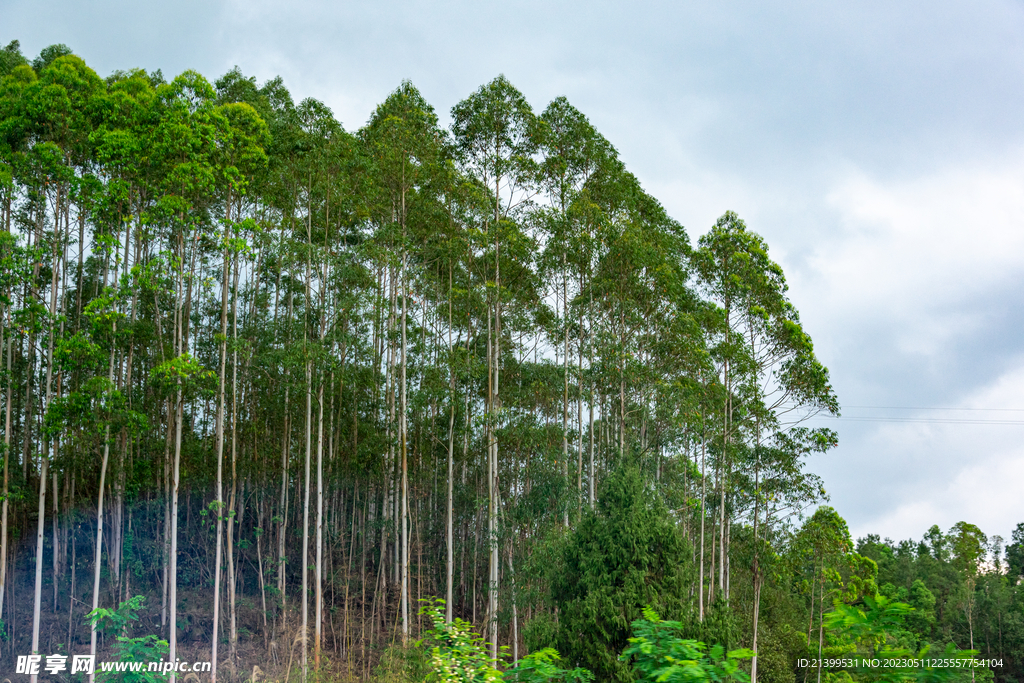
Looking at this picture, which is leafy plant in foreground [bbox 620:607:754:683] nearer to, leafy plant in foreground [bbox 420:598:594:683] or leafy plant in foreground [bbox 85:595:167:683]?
leafy plant in foreground [bbox 420:598:594:683]

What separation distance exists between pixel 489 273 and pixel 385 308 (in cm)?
298

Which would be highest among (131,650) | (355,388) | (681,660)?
(355,388)

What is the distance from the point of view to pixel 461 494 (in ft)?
59.2

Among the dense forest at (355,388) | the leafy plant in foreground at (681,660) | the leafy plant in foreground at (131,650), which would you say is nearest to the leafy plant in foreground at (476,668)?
the leafy plant in foreground at (681,660)

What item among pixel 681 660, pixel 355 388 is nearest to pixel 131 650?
pixel 355 388

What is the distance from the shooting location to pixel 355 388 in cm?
1655

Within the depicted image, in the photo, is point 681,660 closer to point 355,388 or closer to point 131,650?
point 131,650

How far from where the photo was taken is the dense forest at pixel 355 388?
11180 millimetres

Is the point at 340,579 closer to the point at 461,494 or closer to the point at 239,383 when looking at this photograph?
the point at 461,494

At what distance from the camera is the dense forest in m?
11.2

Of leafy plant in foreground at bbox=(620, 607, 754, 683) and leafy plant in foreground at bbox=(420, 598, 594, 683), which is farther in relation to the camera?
leafy plant in foreground at bbox=(420, 598, 594, 683)

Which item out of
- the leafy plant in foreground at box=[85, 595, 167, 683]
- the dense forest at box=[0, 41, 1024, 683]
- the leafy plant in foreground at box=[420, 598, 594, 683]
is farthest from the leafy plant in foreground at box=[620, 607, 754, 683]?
the leafy plant in foreground at box=[85, 595, 167, 683]

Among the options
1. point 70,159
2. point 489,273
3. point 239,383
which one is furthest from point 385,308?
point 70,159

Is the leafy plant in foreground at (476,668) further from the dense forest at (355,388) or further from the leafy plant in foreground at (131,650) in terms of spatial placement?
the leafy plant in foreground at (131,650)
